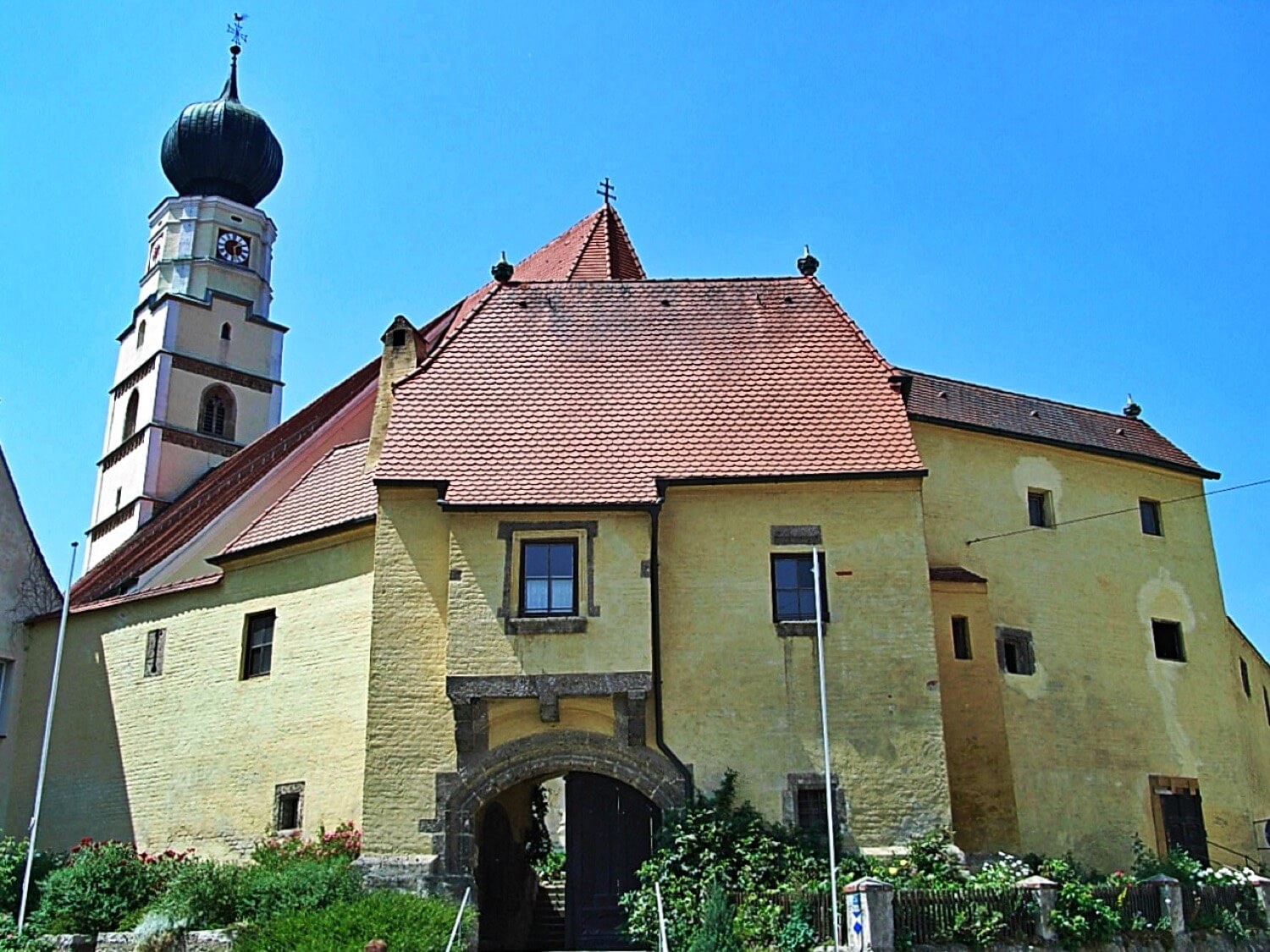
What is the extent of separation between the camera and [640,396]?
69.1 ft

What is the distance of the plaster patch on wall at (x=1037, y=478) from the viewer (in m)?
24.2

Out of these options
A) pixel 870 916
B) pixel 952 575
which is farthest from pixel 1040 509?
pixel 870 916

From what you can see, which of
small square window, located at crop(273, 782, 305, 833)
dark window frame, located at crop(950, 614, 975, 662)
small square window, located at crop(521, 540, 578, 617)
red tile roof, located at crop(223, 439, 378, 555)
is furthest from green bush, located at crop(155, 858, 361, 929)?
dark window frame, located at crop(950, 614, 975, 662)

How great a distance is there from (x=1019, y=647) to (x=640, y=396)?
7663mm

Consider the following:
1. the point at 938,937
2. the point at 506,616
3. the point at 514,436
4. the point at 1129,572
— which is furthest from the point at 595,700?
the point at 1129,572

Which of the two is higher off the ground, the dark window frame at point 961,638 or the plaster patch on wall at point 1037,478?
the plaster patch on wall at point 1037,478

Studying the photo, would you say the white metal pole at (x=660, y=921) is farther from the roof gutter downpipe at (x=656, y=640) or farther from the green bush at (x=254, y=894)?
the green bush at (x=254, y=894)

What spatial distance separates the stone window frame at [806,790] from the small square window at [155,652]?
1113 centimetres

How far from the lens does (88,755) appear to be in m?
23.9

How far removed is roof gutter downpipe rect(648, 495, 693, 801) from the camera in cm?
1848

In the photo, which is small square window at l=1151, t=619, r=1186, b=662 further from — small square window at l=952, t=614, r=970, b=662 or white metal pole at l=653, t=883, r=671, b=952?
white metal pole at l=653, t=883, r=671, b=952

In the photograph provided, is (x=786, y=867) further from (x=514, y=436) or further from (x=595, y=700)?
(x=514, y=436)

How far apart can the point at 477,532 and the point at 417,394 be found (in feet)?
9.15

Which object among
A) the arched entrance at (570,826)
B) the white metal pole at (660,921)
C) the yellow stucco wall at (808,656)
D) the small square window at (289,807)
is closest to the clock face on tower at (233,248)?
the arched entrance at (570,826)
